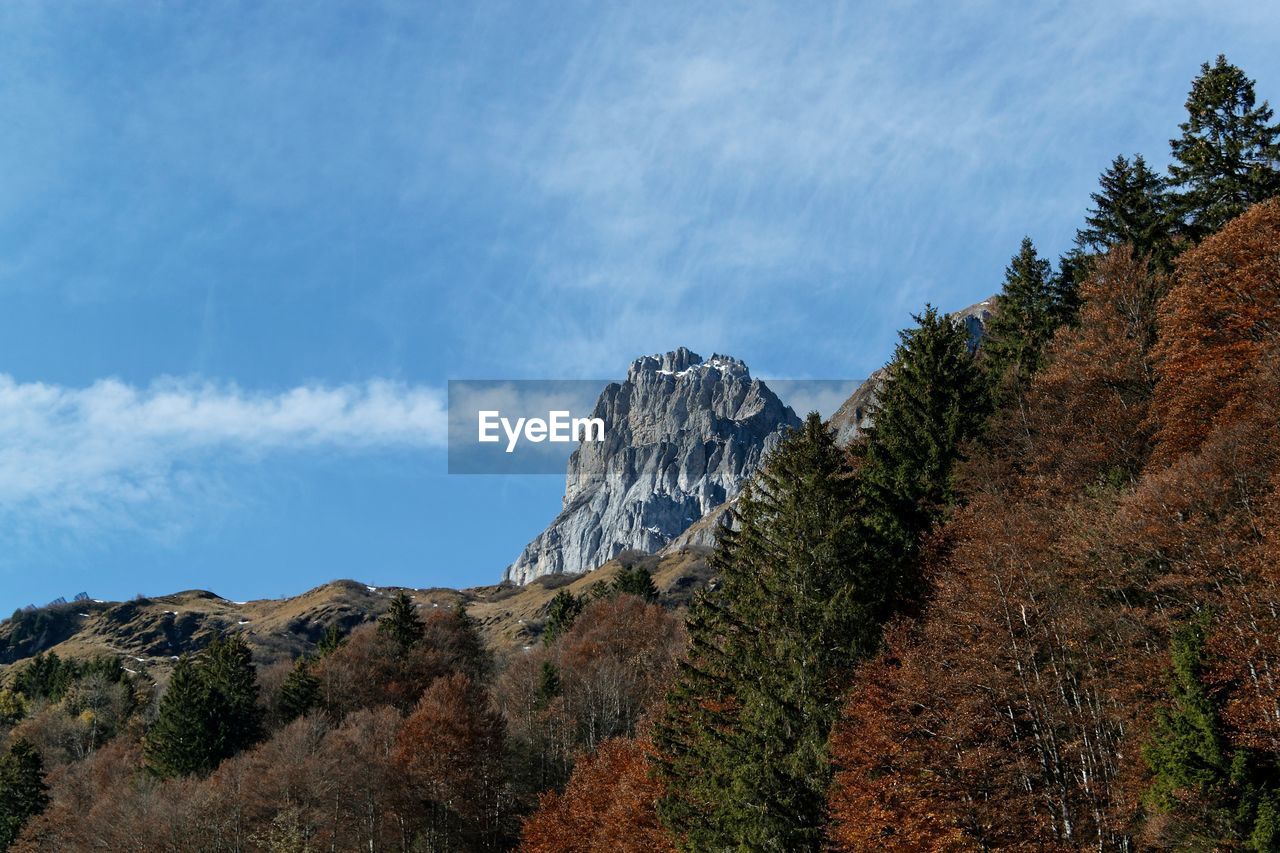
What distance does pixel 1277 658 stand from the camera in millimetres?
29141

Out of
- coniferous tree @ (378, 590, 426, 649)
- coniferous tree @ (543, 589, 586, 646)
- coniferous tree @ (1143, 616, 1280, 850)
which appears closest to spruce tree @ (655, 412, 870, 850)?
coniferous tree @ (1143, 616, 1280, 850)

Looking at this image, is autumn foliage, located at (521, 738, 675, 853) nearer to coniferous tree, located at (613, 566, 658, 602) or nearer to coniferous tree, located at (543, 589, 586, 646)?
coniferous tree, located at (543, 589, 586, 646)

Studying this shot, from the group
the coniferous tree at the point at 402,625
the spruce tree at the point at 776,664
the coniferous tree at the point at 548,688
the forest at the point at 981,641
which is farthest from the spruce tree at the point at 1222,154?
the coniferous tree at the point at 402,625

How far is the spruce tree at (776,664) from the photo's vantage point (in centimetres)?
3934

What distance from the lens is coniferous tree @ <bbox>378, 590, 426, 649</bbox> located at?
344 feet

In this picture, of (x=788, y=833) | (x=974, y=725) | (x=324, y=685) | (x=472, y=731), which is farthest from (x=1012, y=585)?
(x=324, y=685)

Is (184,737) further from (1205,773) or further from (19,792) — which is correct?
(1205,773)

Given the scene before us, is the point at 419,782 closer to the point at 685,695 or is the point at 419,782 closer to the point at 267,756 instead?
the point at 267,756

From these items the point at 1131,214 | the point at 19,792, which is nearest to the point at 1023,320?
the point at 1131,214

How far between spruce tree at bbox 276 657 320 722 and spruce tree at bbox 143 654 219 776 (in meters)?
7.94

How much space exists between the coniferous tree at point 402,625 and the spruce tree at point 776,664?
59791 millimetres

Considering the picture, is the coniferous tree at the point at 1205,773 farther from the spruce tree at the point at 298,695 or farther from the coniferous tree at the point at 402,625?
the coniferous tree at the point at 402,625

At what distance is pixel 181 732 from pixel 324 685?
14070 mm

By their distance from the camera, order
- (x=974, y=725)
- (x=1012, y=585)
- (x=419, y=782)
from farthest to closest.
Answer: (x=419, y=782)
(x=1012, y=585)
(x=974, y=725)
